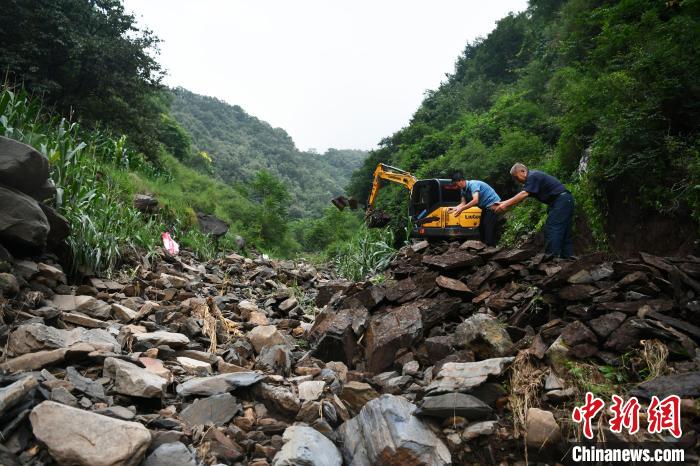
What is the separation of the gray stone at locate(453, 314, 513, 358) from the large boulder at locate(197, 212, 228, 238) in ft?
32.3

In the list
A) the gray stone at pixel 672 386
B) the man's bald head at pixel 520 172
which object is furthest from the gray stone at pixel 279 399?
the man's bald head at pixel 520 172

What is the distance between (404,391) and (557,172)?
830 centimetres

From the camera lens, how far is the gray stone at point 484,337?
121 inches

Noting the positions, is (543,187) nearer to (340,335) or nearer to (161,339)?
(340,335)

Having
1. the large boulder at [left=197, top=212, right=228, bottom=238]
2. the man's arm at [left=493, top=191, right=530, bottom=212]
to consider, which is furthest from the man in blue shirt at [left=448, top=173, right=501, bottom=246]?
the large boulder at [left=197, top=212, right=228, bottom=238]

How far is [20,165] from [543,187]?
17.9ft

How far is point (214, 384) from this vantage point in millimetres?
2641

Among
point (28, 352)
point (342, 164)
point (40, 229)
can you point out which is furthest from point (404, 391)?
point (342, 164)

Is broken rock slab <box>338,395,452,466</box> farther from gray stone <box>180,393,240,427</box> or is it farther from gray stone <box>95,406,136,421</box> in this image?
gray stone <box>95,406,136,421</box>

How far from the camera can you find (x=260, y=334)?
3.88 meters

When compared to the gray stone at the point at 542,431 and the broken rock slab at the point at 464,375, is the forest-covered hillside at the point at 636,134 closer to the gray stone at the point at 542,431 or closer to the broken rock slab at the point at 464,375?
the broken rock slab at the point at 464,375

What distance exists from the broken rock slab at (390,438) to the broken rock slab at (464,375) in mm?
231

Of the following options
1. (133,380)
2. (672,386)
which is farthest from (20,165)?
(672,386)

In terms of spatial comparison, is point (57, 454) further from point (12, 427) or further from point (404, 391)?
point (404, 391)
